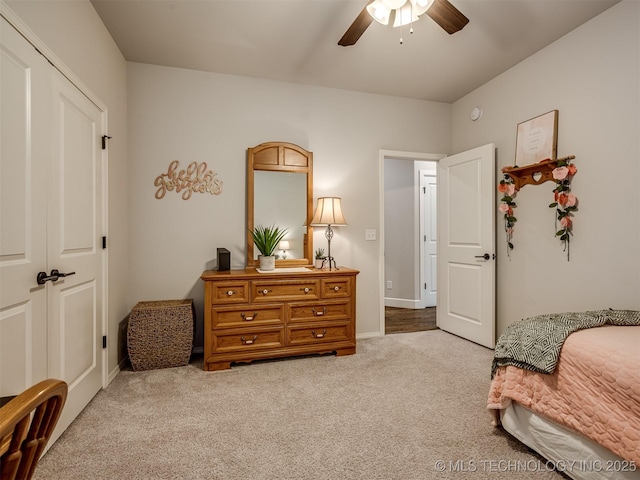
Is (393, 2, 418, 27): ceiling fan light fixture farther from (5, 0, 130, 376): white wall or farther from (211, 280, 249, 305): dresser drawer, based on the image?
(211, 280, 249, 305): dresser drawer

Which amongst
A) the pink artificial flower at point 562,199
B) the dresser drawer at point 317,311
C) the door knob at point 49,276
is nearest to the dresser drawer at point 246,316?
the dresser drawer at point 317,311

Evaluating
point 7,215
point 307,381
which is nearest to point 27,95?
point 7,215

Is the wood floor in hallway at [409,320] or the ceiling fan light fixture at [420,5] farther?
the wood floor in hallway at [409,320]

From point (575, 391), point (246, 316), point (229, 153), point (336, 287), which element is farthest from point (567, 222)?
point (229, 153)

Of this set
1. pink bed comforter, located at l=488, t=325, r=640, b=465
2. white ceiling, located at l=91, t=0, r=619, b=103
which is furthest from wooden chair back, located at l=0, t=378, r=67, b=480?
white ceiling, located at l=91, t=0, r=619, b=103

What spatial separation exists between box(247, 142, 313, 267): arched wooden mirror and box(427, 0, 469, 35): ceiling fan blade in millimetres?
1732

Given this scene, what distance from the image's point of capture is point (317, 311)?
2.98 meters

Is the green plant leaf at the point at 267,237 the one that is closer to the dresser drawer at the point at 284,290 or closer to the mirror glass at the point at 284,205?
the mirror glass at the point at 284,205

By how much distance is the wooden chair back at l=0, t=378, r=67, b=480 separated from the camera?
1.95ft

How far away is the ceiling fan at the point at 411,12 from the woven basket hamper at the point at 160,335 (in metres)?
2.49

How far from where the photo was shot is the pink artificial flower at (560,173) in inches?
101

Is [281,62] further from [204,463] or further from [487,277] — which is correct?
[204,463]

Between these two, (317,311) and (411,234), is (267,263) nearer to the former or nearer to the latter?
(317,311)

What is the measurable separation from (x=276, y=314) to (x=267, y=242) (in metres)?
0.67
